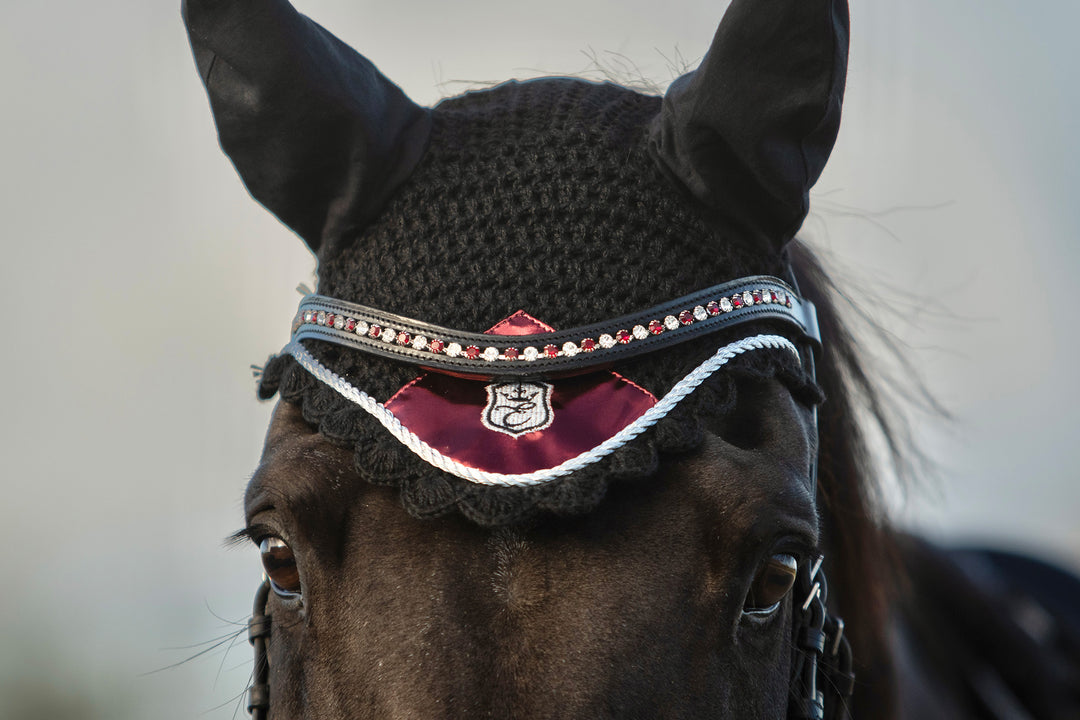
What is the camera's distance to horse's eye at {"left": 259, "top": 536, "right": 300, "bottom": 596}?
61.0 inches

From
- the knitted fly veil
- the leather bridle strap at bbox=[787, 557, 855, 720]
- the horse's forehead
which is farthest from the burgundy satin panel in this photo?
the leather bridle strap at bbox=[787, 557, 855, 720]

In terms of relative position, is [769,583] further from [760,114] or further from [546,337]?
[760,114]

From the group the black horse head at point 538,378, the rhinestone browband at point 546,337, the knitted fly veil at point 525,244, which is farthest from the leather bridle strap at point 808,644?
the rhinestone browband at point 546,337

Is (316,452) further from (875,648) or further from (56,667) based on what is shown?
(56,667)

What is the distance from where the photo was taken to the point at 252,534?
5.25ft

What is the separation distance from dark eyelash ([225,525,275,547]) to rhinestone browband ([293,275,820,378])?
34 centimetres

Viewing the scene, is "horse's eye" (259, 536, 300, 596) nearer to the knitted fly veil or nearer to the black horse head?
the black horse head

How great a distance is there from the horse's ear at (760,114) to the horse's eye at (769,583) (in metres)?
0.61

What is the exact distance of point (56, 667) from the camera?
575 cm

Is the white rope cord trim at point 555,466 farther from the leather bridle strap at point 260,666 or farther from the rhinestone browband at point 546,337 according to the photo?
the leather bridle strap at point 260,666

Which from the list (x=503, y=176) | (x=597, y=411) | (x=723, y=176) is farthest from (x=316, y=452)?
(x=723, y=176)

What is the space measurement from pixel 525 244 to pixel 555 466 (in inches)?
16.1

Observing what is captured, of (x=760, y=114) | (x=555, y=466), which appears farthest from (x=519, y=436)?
(x=760, y=114)

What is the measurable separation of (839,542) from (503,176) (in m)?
1.24
